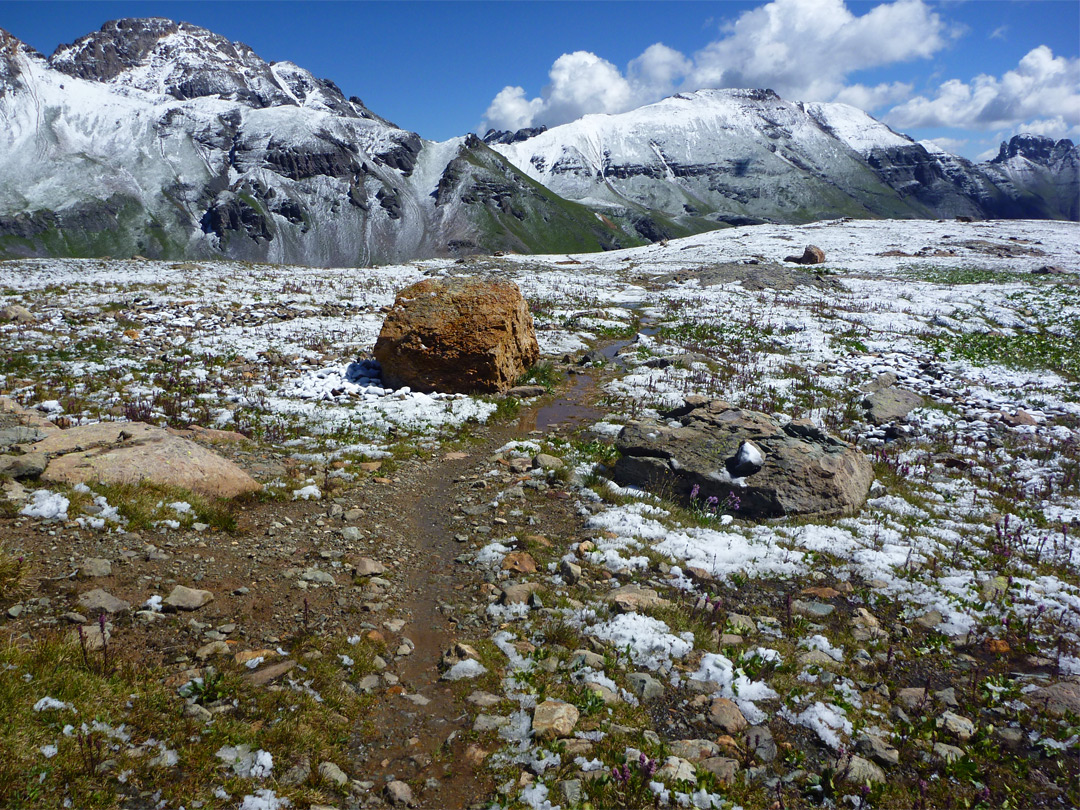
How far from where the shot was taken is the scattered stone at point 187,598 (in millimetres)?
6039

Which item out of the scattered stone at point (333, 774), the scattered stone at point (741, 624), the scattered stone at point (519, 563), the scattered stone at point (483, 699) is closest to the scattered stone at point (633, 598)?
the scattered stone at point (741, 624)

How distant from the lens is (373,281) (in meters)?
40.2

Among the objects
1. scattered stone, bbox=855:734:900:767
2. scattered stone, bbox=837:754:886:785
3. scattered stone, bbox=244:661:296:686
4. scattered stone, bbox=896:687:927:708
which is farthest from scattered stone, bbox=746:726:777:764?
scattered stone, bbox=244:661:296:686

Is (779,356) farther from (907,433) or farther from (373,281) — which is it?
(373,281)

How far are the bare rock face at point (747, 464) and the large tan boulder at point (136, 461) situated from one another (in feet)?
23.3

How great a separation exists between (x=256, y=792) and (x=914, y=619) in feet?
25.2

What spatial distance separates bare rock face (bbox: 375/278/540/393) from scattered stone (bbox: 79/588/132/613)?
423 inches

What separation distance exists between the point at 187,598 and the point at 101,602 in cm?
77

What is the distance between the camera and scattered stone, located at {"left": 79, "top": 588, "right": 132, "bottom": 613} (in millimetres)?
5637

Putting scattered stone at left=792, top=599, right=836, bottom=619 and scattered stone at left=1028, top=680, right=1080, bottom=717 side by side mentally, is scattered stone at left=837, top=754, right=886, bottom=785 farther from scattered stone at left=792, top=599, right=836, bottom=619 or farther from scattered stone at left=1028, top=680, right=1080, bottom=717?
scattered stone at left=792, top=599, right=836, bottom=619

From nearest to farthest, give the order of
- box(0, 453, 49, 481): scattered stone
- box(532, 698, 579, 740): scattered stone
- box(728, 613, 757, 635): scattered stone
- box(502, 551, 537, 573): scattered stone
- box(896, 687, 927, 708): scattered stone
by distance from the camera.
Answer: box(532, 698, 579, 740): scattered stone, box(896, 687, 927, 708): scattered stone, box(728, 613, 757, 635): scattered stone, box(0, 453, 49, 481): scattered stone, box(502, 551, 537, 573): scattered stone

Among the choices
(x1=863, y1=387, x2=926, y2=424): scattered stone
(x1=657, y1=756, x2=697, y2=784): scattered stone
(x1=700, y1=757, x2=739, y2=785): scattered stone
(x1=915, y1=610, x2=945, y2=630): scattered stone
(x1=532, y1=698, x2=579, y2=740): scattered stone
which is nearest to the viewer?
(x1=657, y1=756, x2=697, y2=784): scattered stone

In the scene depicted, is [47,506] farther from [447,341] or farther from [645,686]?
[447,341]

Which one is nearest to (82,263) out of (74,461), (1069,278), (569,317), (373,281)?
(373,281)
